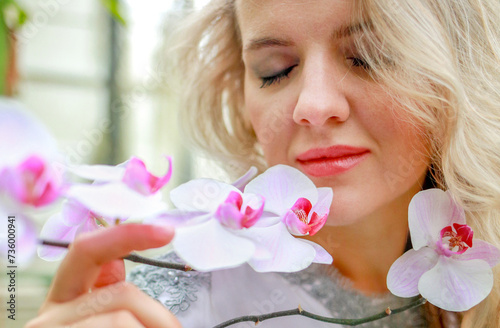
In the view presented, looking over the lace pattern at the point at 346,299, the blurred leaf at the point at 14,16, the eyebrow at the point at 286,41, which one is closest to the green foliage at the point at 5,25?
the blurred leaf at the point at 14,16

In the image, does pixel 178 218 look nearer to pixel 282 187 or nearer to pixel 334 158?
pixel 282 187

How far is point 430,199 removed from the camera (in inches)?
19.2

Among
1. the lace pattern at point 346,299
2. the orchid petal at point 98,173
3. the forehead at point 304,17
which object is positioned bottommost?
the lace pattern at point 346,299

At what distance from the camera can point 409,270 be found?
472mm

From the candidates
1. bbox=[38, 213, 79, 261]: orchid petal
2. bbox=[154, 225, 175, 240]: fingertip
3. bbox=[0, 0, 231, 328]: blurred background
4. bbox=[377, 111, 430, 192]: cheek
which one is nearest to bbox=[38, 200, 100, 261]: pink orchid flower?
bbox=[38, 213, 79, 261]: orchid petal

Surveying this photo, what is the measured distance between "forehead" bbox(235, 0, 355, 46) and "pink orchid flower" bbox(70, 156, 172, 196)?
300 millimetres

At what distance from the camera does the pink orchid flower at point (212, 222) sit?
293 mm

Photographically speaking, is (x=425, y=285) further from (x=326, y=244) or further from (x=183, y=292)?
(x=183, y=292)

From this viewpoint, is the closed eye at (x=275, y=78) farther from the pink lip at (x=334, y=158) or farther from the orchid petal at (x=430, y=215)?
the orchid petal at (x=430, y=215)

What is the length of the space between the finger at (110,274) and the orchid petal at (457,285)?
30 centimetres

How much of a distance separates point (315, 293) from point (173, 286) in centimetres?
21

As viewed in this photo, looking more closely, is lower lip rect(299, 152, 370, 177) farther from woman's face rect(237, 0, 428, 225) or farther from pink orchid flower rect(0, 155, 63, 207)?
pink orchid flower rect(0, 155, 63, 207)

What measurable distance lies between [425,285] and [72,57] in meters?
2.12

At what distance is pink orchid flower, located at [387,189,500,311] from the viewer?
45 centimetres
